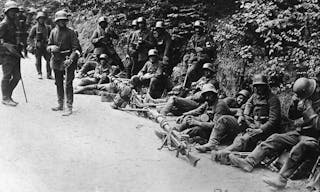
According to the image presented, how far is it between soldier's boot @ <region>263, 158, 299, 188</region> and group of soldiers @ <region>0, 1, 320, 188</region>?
0.01 metres

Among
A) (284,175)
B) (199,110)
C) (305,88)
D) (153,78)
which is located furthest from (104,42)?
(284,175)

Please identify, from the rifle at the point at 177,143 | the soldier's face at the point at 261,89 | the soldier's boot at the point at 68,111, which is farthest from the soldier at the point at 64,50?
the soldier's face at the point at 261,89

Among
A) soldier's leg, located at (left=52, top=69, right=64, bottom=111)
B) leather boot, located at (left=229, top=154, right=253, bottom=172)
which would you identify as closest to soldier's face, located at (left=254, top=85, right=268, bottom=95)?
leather boot, located at (left=229, top=154, right=253, bottom=172)

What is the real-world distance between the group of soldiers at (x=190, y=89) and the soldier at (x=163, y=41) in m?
0.03

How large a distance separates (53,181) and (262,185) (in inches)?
121

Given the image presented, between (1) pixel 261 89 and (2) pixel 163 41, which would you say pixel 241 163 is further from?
(2) pixel 163 41

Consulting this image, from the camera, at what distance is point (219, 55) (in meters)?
11.6

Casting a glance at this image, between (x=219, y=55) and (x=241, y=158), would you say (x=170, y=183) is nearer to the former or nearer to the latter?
(x=241, y=158)

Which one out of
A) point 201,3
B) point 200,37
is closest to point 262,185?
point 200,37

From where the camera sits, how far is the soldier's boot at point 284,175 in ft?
20.8

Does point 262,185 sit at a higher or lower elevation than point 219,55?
lower

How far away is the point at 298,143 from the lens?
6.55 metres

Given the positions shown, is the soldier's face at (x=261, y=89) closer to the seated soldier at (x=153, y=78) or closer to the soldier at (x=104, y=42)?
the seated soldier at (x=153, y=78)

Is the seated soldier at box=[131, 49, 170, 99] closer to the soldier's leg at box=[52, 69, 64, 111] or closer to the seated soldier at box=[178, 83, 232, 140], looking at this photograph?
the soldier's leg at box=[52, 69, 64, 111]
